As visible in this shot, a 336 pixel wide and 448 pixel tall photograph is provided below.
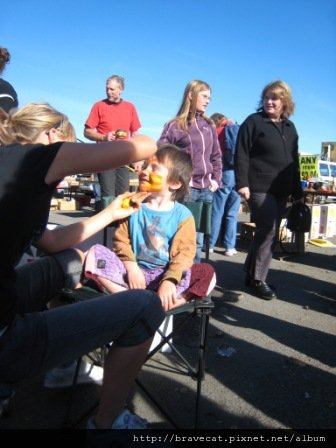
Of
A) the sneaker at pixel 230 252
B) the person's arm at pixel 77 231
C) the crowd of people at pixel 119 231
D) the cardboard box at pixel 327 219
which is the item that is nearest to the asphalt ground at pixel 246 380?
the crowd of people at pixel 119 231

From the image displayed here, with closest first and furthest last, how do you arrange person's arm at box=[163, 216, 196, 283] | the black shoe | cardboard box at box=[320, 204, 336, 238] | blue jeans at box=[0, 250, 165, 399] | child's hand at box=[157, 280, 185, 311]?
blue jeans at box=[0, 250, 165, 399]
child's hand at box=[157, 280, 185, 311]
person's arm at box=[163, 216, 196, 283]
the black shoe
cardboard box at box=[320, 204, 336, 238]

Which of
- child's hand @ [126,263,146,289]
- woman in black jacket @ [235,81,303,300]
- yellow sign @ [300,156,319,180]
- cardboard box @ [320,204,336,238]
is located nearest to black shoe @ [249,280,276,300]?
woman in black jacket @ [235,81,303,300]

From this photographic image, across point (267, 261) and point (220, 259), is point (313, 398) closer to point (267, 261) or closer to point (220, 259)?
point (267, 261)

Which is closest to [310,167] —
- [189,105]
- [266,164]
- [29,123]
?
[266,164]

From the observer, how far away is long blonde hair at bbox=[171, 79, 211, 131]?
3609 millimetres

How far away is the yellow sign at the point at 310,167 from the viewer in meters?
8.87

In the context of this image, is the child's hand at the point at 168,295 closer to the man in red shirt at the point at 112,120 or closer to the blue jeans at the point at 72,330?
the blue jeans at the point at 72,330

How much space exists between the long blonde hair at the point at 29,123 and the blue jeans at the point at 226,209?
4371 mm

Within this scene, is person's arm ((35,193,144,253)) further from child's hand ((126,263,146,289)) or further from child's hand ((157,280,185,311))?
child's hand ((157,280,185,311))

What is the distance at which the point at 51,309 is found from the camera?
1439mm

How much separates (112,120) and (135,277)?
9.20ft

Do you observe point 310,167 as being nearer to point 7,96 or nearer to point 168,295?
point 7,96

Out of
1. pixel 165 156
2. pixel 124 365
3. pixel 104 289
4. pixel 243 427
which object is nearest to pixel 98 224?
pixel 104 289

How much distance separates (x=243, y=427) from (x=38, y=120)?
5.53 ft
